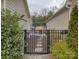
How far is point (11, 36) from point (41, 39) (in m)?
3.18

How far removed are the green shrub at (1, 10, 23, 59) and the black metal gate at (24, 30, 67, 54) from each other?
2.43 m

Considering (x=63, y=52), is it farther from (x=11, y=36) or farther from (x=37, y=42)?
(x=37, y=42)

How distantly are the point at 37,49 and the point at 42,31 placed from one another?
0.82 metres

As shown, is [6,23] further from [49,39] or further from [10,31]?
[49,39]

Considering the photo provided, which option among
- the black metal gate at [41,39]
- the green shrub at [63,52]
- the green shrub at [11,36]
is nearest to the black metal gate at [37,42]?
the black metal gate at [41,39]

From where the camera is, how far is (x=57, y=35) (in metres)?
9.08

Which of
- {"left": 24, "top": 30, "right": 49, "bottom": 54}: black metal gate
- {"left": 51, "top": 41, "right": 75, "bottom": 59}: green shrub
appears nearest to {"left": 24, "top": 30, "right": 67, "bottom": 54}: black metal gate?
{"left": 24, "top": 30, "right": 49, "bottom": 54}: black metal gate

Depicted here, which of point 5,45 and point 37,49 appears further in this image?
point 37,49

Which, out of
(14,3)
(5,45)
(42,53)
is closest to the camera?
(5,45)

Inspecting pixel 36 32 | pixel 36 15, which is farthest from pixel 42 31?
pixel 36 15

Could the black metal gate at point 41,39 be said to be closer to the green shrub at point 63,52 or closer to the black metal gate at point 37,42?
the black metal gate at point 37,42

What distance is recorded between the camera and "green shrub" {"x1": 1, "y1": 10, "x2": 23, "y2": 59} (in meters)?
5.88

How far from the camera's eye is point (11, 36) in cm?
623

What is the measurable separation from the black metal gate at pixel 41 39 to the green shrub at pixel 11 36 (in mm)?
2432
